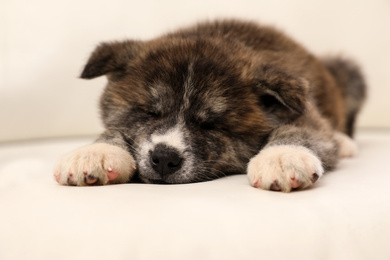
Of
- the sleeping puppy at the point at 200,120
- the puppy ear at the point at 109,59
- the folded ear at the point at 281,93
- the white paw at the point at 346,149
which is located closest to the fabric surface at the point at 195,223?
the sleeping puppy at the point at 200,120

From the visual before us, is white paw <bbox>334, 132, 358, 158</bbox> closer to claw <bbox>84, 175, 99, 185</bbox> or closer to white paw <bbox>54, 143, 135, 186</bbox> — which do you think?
white paw <bbox>54, 143, 135, 186</bbox>

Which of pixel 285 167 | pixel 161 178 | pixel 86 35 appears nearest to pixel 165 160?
pixel 161 178

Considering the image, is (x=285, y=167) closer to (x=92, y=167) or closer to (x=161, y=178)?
(x=161, y=178)

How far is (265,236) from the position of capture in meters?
1.92

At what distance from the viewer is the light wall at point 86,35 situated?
446 cm

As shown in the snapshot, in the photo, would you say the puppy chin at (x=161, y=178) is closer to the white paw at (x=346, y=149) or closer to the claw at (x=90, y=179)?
the claw at (x=90, y=179)

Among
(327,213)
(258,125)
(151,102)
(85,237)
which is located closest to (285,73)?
(258,125)

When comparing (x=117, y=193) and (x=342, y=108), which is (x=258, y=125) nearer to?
(x=117, y=193)

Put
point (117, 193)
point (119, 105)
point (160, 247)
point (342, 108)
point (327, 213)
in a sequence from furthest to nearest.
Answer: point (342, 108) < point (119, 105) < point (117, 193) < point (327, 213) < point (160, 247)

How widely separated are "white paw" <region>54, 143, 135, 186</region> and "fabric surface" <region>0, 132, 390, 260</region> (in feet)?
0.32

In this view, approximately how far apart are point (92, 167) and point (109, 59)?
0.92 metres

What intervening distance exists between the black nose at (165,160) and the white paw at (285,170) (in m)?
0.37

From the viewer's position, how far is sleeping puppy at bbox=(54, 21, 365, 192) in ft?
8.52

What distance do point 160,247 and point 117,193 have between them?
0.51 m
